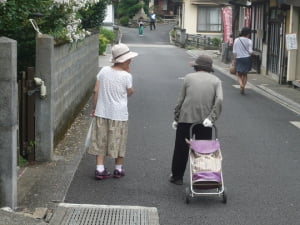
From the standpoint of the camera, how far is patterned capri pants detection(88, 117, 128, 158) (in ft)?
25.1

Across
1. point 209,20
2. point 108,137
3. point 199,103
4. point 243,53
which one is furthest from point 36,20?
point 209,20

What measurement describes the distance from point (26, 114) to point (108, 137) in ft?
4.12

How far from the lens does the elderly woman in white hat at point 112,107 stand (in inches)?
298

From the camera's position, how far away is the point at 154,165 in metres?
8.63

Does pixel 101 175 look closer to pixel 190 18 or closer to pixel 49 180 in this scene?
pixel 49 180

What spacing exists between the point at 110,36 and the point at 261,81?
1988 cm

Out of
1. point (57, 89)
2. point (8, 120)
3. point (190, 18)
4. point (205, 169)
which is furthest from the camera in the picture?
point (190, 18)

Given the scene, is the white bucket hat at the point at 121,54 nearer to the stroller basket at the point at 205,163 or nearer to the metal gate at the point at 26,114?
the metal gate at the point at 26,114

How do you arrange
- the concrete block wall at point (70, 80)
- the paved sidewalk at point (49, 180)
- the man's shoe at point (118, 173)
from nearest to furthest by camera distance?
the paved sidewalk at point (49, 180) < the man's shoe at point (118, 173) < the concrete block wall at point (70, 80)

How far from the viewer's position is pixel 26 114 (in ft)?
26.8

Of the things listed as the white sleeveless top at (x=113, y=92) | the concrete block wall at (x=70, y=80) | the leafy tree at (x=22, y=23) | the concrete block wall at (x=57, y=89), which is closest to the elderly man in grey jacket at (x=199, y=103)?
the white sleeveless top at (x=113, y=92)

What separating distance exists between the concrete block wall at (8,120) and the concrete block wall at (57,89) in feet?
6.87

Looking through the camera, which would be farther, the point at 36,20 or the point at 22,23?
the point at 36,20

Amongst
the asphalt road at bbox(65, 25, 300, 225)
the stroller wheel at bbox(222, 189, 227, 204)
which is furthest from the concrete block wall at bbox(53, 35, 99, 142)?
the stroller wheel at bbox(222, 189, 227, 204)
